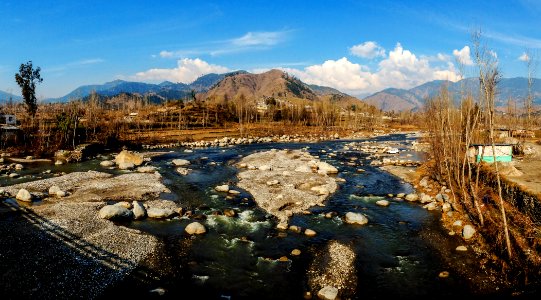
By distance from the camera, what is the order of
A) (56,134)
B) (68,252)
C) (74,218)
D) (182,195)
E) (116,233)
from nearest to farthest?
(68,252) < (116,233) < (74,218) < (182,195) < (56,134)

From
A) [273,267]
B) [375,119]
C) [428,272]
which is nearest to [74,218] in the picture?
[273,267]

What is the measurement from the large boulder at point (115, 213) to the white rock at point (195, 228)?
17.3 feet

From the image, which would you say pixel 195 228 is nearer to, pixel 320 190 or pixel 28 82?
pixel 320 190

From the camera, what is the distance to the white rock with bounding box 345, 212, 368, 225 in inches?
985

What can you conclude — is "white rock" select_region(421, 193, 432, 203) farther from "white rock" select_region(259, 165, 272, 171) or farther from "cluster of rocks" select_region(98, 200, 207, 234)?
"white rock" select_region(259, 165, 272, 171)

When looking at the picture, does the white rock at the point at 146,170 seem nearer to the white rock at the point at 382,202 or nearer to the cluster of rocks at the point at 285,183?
the cluster of rocks at the point at 285,183

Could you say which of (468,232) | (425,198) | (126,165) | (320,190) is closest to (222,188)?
(320,190)

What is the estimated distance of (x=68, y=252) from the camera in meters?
19.2

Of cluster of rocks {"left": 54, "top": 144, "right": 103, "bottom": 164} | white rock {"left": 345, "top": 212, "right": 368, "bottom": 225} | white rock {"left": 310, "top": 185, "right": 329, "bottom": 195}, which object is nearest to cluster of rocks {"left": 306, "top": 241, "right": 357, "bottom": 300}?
white rock {"left": 345, "top": 212, "right": 368, "bottom": 225}

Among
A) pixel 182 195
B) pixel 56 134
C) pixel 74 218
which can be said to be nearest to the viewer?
pixel 74 218

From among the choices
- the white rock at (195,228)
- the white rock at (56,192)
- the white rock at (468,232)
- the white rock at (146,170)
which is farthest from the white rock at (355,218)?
the white rock at (146,170)

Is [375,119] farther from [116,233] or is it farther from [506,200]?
[116,233]

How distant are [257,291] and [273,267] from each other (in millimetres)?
2439

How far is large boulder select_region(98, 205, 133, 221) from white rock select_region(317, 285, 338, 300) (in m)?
15.8
